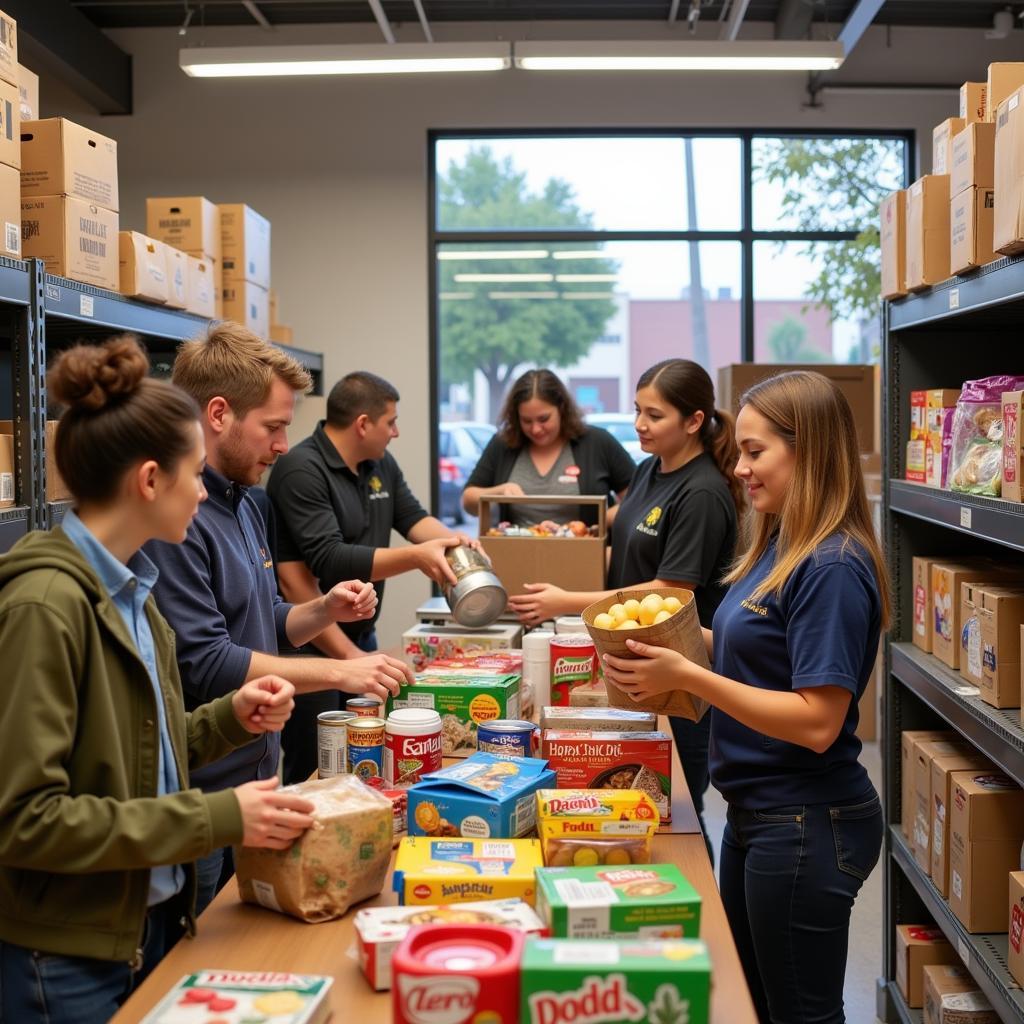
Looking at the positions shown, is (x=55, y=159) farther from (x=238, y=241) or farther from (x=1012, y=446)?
(x=1012, y=446)

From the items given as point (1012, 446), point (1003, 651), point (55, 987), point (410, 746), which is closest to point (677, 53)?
point (1012, 446)

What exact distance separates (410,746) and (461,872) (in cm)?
39

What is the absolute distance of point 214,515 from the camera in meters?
2.03

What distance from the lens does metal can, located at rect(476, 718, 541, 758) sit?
6.57 feet

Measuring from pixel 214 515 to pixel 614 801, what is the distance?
0.89 metres

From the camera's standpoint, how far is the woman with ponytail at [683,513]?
2906 mm

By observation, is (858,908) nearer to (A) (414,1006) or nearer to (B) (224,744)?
(B) (224,744)

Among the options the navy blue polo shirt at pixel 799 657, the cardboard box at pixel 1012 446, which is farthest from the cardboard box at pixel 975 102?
the navy blue polo shirt at pixel 799 657

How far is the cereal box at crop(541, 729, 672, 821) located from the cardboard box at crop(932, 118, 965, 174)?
5.21ft

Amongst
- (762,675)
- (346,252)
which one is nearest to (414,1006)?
(762,675)

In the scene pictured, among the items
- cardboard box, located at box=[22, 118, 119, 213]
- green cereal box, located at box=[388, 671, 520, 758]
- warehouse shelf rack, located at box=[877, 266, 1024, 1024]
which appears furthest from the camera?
cardboard box, located at box=[22, 118, 119, 213]

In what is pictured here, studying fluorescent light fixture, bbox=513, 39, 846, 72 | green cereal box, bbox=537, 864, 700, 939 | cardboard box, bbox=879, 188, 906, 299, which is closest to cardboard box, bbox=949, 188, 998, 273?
cardboard box, bbox=879, 188, 906, 299

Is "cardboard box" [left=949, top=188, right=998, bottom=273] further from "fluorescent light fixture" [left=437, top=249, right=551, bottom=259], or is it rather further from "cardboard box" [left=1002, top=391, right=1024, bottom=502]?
"fluorescent light fixture" [left=437, top=249, right=551, bottom=259]

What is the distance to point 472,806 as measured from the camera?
5.60ft
